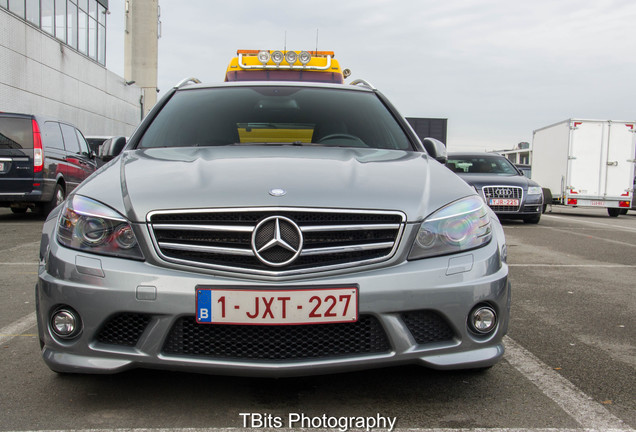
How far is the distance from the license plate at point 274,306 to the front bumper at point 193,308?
0.03m

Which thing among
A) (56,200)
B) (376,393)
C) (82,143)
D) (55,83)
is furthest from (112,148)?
(55,83)

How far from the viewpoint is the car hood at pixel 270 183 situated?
2.43 m

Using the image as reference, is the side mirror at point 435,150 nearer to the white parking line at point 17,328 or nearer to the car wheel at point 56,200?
the white parking line at point 17,328

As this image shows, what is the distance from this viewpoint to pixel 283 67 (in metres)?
9.88

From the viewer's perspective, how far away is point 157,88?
53.8 meters

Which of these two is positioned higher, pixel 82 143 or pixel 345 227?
pixel 82 143

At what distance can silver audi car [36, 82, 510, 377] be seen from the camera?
89.8 inches

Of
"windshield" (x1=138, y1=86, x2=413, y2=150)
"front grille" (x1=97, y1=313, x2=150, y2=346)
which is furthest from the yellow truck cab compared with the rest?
"front grille" (x1=97, y1=313, x2=150, y2=346)

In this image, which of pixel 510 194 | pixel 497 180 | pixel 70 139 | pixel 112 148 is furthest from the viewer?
pixel 497 180

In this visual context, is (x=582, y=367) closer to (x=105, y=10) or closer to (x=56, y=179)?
(x=56, y=179)

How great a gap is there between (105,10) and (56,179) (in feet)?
78.2

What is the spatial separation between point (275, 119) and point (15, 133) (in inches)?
313

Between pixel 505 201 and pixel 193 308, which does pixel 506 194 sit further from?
pixel 193 308

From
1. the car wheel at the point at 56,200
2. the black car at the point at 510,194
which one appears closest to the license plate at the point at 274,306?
the car wheel at the point at 56,200
